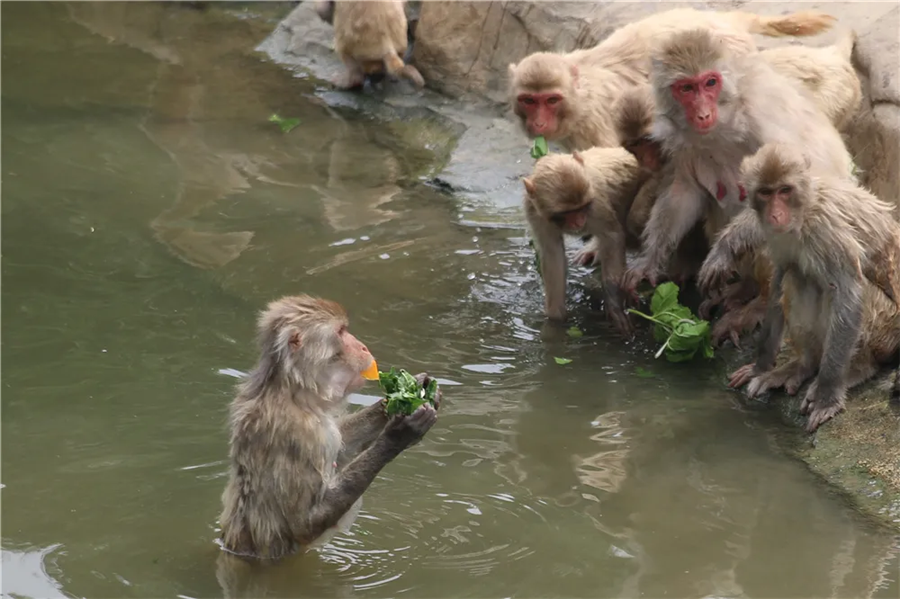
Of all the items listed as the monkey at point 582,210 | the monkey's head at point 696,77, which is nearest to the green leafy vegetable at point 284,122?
the monkey at point 582,210

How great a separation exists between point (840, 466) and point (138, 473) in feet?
11.1

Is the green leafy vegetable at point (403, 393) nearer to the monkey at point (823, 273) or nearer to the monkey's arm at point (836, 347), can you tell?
the monkey at point (823, 273)

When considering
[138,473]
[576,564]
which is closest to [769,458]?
[576,564]

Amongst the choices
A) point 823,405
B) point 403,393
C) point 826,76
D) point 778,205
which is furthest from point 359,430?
point 826,76

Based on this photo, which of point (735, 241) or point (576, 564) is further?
point (735, 241)

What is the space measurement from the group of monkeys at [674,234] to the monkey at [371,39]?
3778 millimetres

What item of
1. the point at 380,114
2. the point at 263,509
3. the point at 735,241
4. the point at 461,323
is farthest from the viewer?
the point at 380,114

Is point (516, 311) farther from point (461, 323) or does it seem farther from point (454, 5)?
point (454, 5)

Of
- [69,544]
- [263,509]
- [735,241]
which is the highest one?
[735,241]

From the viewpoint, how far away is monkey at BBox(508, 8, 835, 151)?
27.0 ft

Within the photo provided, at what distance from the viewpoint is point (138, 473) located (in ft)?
20.0

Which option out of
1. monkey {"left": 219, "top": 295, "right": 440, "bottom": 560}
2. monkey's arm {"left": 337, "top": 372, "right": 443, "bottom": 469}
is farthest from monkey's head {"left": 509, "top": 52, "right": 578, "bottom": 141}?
monkey {"left": 219, "top": 295, "right": 440, "bottom": 560}

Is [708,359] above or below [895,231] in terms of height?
below

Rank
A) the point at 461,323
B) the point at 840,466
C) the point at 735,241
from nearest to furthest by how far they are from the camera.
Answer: the point at 840,466 < the point at 735,241 < the point at 461,323
